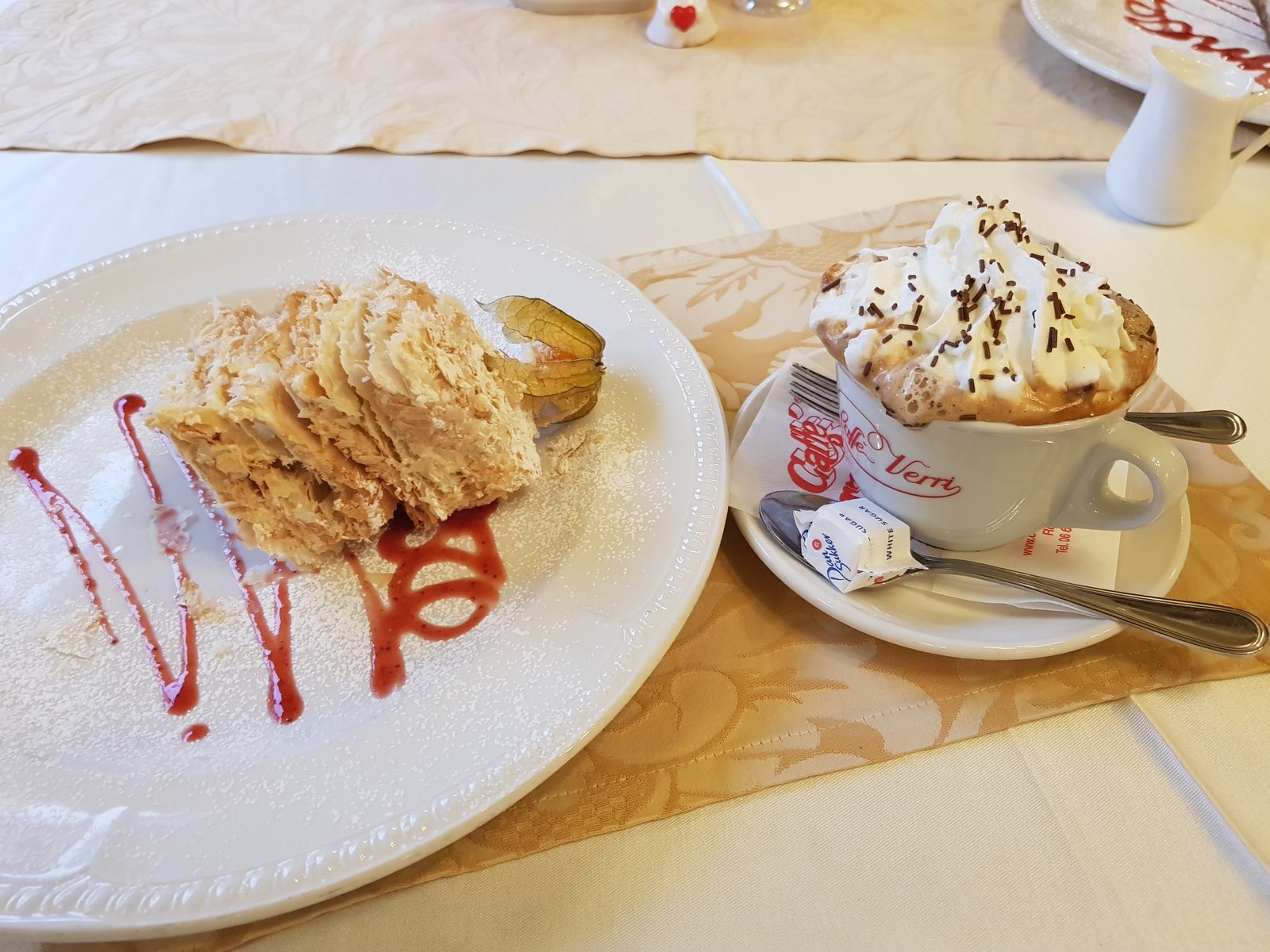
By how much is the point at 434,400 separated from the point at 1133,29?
1.53m

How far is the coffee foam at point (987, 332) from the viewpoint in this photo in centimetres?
66

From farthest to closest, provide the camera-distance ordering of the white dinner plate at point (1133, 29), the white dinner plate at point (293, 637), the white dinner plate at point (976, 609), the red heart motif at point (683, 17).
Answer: the red heart motif at point (683, 17)
the white dinner plate at point (1133, 29)
the white dinner plate at point (976, 609)
the white dinner plate at point (293, 637)

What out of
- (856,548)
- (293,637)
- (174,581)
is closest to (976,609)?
(856,548)

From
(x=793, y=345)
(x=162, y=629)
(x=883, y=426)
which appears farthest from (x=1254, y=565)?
(x=162, y=629)

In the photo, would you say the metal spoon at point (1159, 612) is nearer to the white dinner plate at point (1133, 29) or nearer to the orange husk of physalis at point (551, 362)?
the orange husk of physalis at point (551, 362)

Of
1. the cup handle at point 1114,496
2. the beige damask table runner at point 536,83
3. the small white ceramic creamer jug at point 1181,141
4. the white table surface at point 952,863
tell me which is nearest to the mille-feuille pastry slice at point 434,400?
the white table surface at point 952,863

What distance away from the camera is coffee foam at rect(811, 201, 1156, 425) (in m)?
0.66

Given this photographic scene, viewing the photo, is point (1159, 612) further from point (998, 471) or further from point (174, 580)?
point (174, 580)

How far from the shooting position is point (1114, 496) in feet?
2.41

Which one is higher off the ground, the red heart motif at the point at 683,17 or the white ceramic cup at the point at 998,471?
the red heart motif at the point at 683,17

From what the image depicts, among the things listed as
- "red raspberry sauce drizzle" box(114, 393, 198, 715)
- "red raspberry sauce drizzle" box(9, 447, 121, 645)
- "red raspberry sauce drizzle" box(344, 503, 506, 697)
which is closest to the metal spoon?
"red raspberry sauce drizzle" box(344, 503, 506, 697)

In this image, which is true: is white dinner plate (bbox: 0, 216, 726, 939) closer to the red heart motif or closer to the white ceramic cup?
the white ceramic cup

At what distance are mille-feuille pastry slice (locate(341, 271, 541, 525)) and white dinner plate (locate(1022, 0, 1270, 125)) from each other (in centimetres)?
122

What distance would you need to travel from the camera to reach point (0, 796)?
0.64 metres
